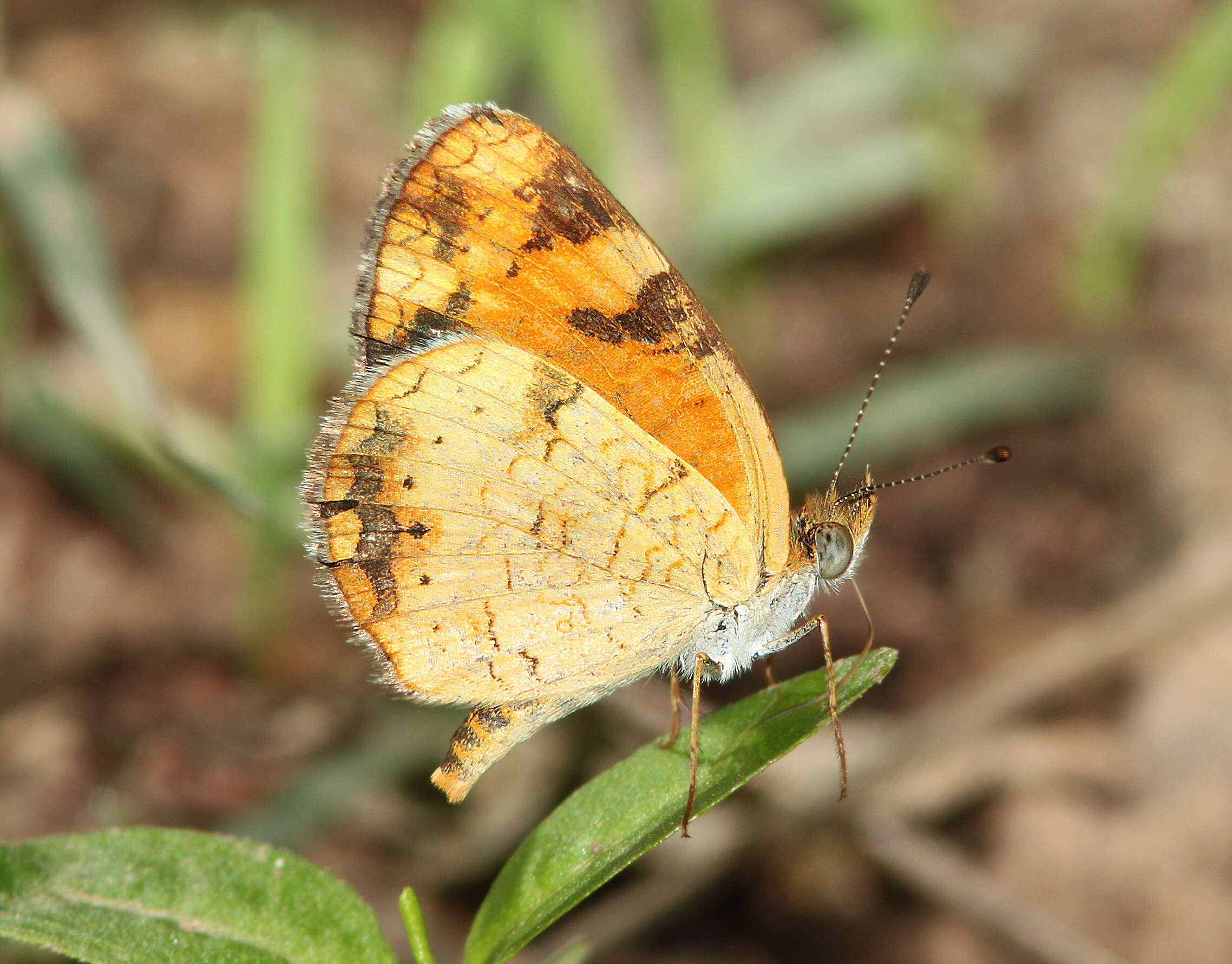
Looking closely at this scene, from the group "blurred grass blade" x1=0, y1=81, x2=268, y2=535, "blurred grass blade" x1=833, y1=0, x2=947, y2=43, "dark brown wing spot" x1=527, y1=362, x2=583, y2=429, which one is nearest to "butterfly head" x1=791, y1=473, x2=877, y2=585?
"dark brown wing spot" x1=527, y1=362, x2=583, y2=429

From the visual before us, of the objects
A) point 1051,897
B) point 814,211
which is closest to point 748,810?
point 1051,897

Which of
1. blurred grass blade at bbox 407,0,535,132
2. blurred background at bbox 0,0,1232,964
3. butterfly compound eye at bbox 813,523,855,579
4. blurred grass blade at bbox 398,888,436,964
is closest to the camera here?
blurred grass blade at bbox 398,888,436,964

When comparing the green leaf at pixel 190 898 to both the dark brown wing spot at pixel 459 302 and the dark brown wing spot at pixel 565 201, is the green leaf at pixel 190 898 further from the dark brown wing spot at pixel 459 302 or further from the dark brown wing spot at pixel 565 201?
the dark brown wing spot at pixel 565 201

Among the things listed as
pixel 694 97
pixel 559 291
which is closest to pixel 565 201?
pixel 559 291

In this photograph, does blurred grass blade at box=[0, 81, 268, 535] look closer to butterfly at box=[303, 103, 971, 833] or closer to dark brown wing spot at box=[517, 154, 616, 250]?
butterfly at box=[303, 103, 971, 833]

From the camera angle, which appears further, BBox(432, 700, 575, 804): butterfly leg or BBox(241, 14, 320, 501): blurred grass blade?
BBox(241, 14, 320, 501): blurred grass blade

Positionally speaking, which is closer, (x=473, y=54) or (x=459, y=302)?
(x=459, y=302)

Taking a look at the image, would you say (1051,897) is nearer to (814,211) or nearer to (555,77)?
(814,211)

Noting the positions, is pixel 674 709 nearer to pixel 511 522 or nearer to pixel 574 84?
pixel 511 522
